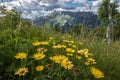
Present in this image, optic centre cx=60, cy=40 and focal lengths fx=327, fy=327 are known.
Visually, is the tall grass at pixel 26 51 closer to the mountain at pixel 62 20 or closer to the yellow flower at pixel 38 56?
the yellow flower at pixel 38 56

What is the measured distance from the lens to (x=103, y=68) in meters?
3.82

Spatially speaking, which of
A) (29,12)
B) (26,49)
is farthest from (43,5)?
(26,49)

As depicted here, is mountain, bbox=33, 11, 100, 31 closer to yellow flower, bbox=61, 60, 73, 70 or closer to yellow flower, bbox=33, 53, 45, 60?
yellow flower, bbox=33, 53, 45, 60

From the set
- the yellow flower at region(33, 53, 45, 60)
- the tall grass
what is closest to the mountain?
the tall grass

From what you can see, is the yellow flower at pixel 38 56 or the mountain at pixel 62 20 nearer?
the yellow flower at pixel 38 56

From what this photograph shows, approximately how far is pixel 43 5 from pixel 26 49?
1.98 meters

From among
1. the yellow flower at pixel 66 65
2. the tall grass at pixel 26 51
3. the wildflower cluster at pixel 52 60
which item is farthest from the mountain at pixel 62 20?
the yellow flower at pixel 66 65

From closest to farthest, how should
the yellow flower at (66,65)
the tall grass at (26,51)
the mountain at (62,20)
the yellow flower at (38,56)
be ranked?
the yellow flower at (66,65), the yellow flower at (38,56), the tall grass at (26,51), the mountain at (62,20)

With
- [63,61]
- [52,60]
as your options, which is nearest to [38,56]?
[52,60]

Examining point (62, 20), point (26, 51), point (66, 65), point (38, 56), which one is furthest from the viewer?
point (62, 20)

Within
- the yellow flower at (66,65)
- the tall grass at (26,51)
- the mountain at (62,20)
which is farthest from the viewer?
the mountain at (62,20)

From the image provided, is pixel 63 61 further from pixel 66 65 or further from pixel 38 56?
pixel 38 56

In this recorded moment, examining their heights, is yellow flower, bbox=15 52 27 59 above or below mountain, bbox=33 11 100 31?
below

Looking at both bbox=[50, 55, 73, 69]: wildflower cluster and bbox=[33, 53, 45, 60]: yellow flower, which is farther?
bbox=[33, 53, 45, 60]: yellow flower
